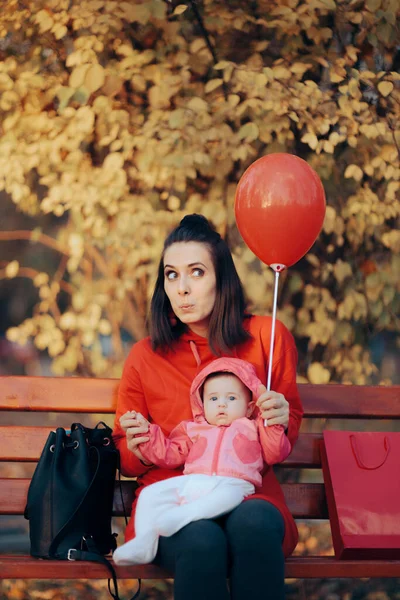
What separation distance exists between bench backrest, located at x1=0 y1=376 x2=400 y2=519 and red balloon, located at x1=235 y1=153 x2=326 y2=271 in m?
0.61

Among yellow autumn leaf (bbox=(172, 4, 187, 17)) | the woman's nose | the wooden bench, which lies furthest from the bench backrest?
yellow autumn leaf (bbox=(172, 4, 187, 17))

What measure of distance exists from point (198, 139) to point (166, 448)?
6.87ft

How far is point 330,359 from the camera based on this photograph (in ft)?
15.0

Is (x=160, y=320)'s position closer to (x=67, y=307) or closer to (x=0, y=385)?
(x=0, y=385)

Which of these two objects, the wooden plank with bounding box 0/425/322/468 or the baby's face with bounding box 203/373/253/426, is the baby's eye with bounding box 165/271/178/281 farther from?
the wooden plank with bounding box 0/425/322/468

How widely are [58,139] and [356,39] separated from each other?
61.2 inches

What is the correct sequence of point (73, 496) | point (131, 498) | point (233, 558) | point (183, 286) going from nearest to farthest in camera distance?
point (233, 558), point (73, 496), point (183, 286), point (131, 498)

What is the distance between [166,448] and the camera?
272 cm

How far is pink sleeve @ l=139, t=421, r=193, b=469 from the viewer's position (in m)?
2.70

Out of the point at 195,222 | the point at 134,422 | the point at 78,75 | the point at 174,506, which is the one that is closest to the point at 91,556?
the point at 174,506

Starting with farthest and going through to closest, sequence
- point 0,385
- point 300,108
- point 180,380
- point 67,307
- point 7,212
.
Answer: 1. point 7,212
2. point 67,307
3. point 300,108
4. point 0,385
5. point 180,380

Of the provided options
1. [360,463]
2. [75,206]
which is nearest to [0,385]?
[360,463]

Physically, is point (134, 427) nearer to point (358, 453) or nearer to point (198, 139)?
point (358, 453)

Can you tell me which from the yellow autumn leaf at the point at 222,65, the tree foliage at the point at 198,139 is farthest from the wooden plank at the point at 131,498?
the yellow autumn leaf at the point at 222,65
